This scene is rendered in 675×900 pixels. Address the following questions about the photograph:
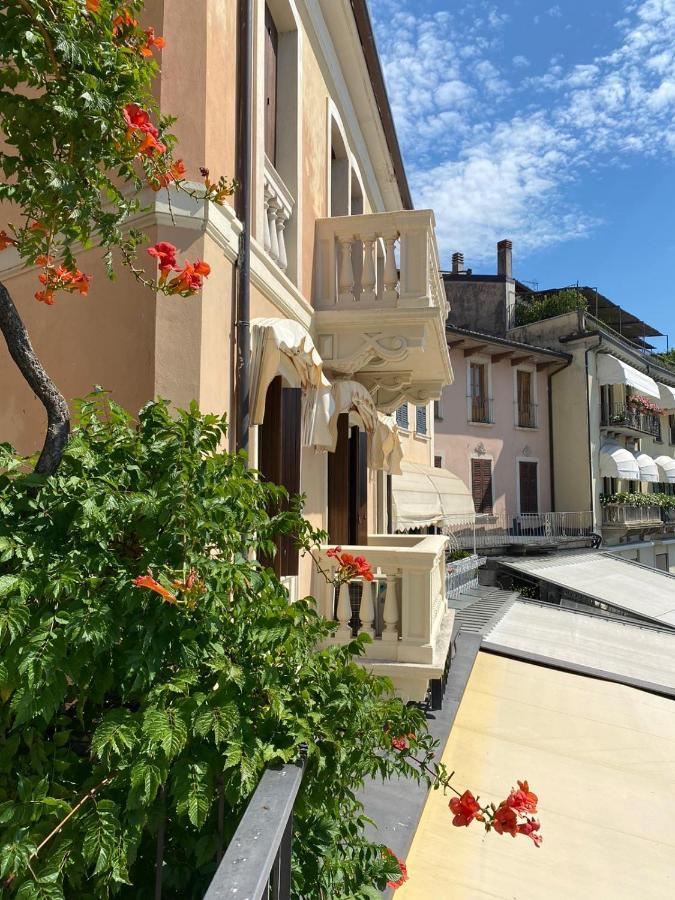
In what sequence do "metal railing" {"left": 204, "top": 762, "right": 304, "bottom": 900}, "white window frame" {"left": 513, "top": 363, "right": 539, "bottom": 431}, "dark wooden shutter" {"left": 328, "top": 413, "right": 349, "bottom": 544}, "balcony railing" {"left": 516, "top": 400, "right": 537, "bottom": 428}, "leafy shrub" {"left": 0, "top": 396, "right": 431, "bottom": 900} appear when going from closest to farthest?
1. "metal railing" {"left": 204, "top": 762, "right": 304, "bottom": 900}
2. "leafy shrub" {"left": 0, "top": 396, "right": 431, "bottom": 900}
3. "dark wooden shutter" {"left": 328, "top": 413, "right": 349, "bottom": 544}
4. "white window frame" {"left": 513, "top": 363, "right": 539, "bottom": 431}
5. "balcony railing" {"left": 516, "top": 400, "right": 537, "bottom": 428}

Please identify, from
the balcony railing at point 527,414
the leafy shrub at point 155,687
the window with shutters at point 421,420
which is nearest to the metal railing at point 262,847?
the leafy shrub at point 155,687

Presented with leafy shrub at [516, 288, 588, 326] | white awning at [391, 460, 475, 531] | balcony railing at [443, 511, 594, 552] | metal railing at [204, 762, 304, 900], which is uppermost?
leafy shrub at [516, 288, 588, 326]

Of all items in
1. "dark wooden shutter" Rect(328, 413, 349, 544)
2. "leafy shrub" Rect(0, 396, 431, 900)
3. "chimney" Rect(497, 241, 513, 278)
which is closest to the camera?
"leafy shrub" Rect(0, 396, 431, 900)

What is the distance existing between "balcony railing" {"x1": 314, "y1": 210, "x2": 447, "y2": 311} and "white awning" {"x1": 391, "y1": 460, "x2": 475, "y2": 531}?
7796 millimetres

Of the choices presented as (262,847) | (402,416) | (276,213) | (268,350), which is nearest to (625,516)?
(402,416)

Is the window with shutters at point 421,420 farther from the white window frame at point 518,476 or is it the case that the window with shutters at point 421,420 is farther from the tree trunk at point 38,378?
the tree trunk at point 38,378

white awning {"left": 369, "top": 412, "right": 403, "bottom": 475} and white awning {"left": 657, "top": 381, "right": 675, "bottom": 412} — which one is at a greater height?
white awning {"left": 657, "top": 381, "right": 675, "bottom": 412}

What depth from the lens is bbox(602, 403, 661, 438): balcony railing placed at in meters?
31.0

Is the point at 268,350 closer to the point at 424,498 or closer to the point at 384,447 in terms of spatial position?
the point at 384,447

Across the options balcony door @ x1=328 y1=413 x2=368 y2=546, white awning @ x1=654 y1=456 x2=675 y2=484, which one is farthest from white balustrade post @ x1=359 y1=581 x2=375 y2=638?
white awning @ x1=654 y1=456 x2=675 y2=484

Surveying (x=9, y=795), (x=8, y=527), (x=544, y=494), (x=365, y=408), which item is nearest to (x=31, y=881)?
(x=9, y=795)

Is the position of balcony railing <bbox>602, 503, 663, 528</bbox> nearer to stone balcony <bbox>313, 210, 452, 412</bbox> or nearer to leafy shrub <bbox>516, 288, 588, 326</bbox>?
leafy shrub <bbox>516, 288, 588, 326</bbox>

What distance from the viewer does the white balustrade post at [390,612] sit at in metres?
5.61

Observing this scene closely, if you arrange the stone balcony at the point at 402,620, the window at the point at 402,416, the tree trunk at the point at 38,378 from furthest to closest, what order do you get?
1. the window at the point at 402,416
2. the stone balcony at the point at 402,620
3. the tree trunk at the point at 38,378
